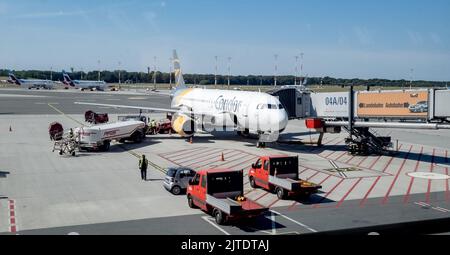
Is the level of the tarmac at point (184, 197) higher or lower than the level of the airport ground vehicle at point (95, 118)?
lower

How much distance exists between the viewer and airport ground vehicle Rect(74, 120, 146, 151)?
44.7 metres

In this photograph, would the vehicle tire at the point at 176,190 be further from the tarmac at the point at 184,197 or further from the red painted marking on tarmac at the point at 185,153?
the red painted marking on tarmac at the point at 185,153

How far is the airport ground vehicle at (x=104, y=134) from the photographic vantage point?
44.7 m

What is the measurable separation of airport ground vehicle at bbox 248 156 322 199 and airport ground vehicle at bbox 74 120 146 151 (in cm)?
1912

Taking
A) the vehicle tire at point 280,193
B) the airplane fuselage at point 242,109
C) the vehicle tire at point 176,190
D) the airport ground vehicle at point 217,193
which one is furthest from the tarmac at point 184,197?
the airplane fuselage at point 242,109

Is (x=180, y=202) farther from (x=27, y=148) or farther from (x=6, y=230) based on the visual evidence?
(x=27, y=148)

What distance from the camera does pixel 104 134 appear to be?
45.9m

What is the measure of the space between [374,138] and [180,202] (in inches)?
995

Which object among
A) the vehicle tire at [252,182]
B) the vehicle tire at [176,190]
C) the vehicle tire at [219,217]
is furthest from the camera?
the vehicle tire at [252,182]

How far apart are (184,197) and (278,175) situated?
596cm

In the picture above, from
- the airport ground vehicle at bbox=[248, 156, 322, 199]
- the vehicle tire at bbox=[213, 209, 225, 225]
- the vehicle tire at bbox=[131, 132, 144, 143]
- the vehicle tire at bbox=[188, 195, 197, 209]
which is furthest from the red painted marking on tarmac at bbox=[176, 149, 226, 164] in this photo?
the vehicle tire at bbox=[213, 209, 225, 225]

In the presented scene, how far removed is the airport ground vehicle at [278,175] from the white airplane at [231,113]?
44.1 ft

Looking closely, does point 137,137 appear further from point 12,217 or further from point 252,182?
point 12,217
